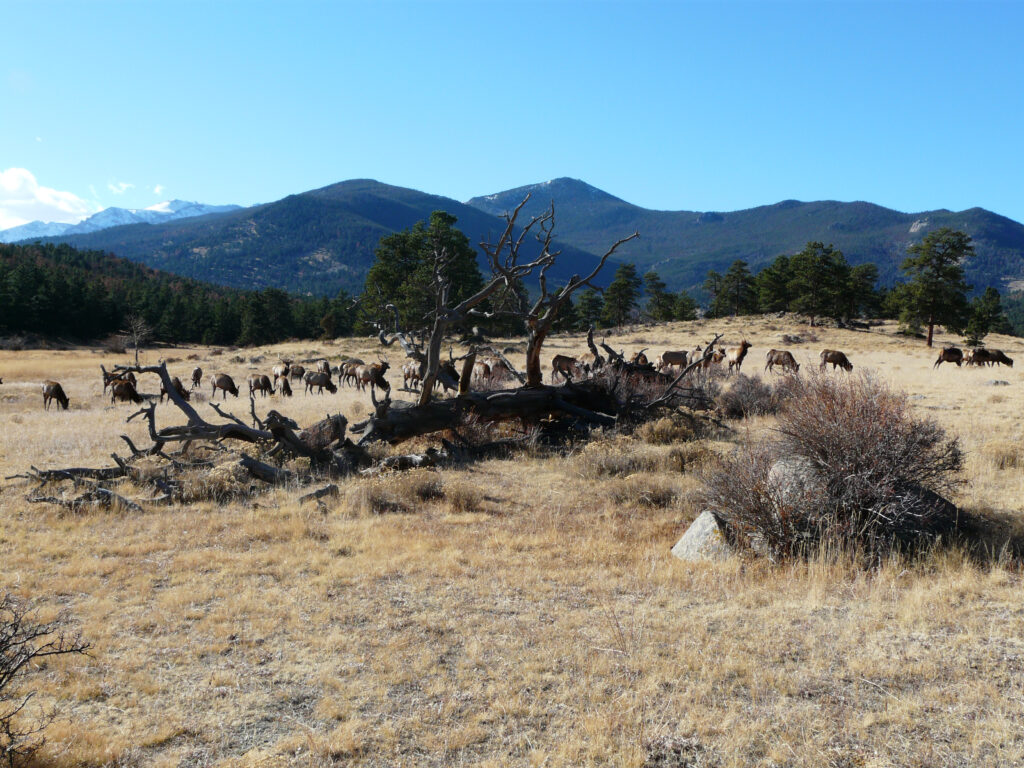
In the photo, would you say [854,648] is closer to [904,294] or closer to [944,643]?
[944,643]

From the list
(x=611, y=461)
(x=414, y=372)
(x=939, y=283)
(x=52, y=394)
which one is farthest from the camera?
(x=939, y=283)

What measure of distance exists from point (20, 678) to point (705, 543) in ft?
18.3

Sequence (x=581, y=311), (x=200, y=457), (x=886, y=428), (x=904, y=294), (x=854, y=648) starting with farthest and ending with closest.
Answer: (x=581, y=311), (x=904, y=294), (x=200, y=457), (x=886, y=428), (x=854, y=648)

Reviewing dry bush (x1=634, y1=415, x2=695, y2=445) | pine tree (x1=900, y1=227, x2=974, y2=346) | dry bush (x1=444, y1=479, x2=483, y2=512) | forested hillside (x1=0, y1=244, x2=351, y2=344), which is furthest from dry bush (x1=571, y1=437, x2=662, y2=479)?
forested hillside (x1=0, y1=244, x2=351, y2=344)

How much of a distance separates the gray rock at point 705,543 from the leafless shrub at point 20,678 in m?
5.06

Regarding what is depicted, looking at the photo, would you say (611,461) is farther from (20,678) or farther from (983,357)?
(983,357)

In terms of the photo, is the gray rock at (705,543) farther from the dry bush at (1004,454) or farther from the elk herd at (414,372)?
the elk herd at (414,372)

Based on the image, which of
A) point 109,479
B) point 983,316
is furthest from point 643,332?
point 109,479

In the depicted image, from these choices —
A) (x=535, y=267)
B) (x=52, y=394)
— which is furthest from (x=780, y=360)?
(x=52, y=394)

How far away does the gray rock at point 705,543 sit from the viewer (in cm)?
641

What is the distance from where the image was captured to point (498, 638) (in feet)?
15.6

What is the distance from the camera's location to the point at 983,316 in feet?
198

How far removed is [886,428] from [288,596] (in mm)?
5866

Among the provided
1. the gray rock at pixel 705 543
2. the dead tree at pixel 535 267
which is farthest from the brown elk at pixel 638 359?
the gray rock at pixel 705 543
